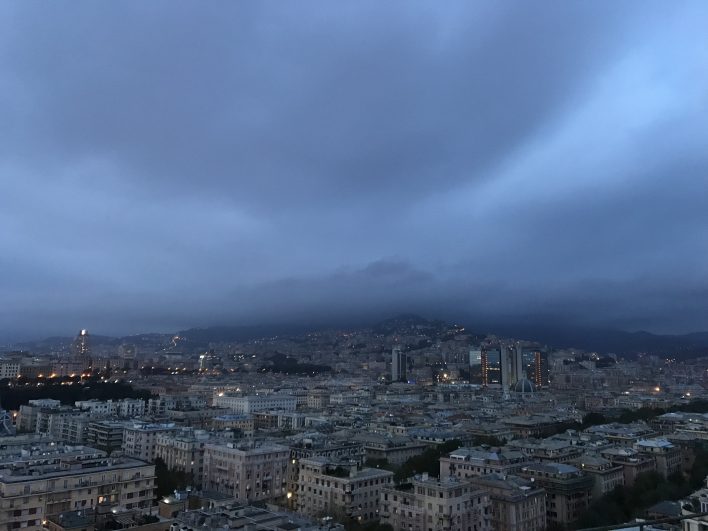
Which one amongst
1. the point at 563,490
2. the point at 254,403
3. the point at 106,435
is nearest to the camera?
the point at 563,490

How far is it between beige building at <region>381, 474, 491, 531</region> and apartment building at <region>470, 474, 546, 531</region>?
51.1 inches

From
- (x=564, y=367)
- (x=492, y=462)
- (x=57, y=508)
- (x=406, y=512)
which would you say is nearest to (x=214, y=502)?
(x=57, y=508)

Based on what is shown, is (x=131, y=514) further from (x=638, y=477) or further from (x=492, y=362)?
(x=492, y=362)

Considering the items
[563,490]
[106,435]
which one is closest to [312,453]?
[563,490]

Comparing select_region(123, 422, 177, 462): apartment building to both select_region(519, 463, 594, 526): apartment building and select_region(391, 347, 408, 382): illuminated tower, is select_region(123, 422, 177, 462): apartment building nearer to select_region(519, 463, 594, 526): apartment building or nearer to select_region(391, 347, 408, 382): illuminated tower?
select_region(519, 463, 594, 526): apartment building

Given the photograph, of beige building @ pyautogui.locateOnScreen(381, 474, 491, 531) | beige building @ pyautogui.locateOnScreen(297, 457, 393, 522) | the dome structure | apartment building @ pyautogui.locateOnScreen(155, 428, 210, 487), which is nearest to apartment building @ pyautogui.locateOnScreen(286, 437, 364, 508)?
beige building @ pyautogui.locateOnScreen(297, 457, 393, 522)

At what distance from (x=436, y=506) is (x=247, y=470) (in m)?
13.6

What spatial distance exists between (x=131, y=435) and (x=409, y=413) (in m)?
37.5

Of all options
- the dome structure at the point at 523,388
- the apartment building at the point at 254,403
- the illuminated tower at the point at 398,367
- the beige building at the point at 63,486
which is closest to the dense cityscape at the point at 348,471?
the beige building at the point at 63,486

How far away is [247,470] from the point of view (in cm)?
3562

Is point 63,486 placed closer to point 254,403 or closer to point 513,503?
point 513,503

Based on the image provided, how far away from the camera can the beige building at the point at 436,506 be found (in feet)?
87.2

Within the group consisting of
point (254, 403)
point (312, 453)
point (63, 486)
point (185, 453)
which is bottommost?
point (254, 403)

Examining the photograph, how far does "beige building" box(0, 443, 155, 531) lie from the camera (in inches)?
993
